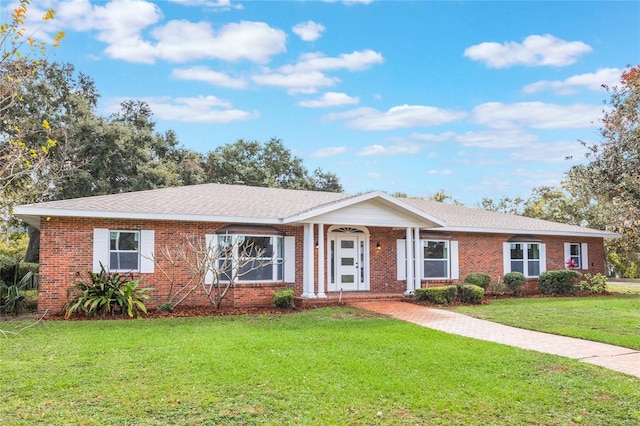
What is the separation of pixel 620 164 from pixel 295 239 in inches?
360

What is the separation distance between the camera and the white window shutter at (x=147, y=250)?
45.9ft

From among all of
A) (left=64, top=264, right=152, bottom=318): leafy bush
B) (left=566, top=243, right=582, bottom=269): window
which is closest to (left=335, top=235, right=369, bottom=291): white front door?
(left=64, top=264, right=152, bottom=318): leafy bush

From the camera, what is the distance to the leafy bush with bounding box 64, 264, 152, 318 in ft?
39.9

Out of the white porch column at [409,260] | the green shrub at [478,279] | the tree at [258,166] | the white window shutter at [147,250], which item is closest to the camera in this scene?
the white window shutter at [147,250]

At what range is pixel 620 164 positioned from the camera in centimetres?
1247

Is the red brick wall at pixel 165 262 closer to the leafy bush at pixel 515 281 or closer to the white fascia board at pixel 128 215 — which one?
the white fascia board at pixel 128 215

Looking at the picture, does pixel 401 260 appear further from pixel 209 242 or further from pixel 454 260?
pixel 209 242

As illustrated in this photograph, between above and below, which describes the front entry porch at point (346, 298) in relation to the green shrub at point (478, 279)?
below

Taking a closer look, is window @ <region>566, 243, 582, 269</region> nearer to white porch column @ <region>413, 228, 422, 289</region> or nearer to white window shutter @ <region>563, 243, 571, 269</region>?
white window shutter @ <region>563, 243, 571, 269</region>

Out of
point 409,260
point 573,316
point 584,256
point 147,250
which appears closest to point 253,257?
point 147,250

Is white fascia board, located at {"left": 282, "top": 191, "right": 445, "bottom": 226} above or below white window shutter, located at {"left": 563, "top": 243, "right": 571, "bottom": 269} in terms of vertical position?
above

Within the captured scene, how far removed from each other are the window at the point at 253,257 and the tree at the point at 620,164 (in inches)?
354

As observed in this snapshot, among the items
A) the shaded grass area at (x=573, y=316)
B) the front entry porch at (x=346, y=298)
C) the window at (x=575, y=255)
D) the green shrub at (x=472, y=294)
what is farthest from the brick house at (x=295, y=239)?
the shaded grass area at (x=573, y=316)

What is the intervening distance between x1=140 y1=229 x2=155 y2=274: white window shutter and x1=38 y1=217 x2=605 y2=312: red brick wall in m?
0.13
